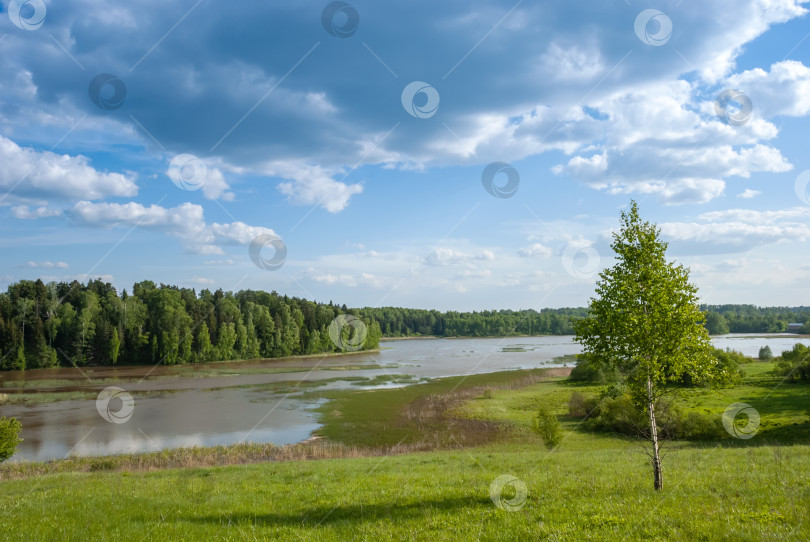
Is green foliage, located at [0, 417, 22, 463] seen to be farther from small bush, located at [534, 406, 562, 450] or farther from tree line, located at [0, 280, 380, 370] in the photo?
tree line, located at [0, 280, 380, 370]

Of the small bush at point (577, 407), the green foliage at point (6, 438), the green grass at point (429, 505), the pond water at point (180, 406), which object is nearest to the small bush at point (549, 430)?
the green grass at point (429, 505)

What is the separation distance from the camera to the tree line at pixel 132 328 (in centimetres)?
10844

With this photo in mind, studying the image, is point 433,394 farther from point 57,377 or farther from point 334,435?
point 57,377

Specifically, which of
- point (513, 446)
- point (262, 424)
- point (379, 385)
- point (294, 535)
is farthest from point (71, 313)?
point (294, 535)

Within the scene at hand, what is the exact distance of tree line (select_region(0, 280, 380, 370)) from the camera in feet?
356

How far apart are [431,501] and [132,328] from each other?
423 feet

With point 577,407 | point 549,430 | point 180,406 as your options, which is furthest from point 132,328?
point 549,430

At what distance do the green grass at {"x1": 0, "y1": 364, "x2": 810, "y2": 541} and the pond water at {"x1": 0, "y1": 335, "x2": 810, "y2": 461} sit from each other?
16.7 m

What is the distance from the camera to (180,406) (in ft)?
187

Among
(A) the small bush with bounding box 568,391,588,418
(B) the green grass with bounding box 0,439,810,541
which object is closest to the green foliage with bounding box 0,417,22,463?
(B) the green grass with bounding box 0,439,810,541

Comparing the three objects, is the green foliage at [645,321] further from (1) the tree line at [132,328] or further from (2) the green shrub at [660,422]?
(1) the tree line at [132,328]

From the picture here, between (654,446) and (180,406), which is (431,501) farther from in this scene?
(180,406)

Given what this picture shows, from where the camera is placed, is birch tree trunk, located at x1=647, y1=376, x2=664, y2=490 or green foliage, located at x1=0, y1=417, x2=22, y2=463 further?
green foliage, located at x1=0, y1=417, x2=22, y2=463

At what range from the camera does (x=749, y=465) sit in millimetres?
18531
